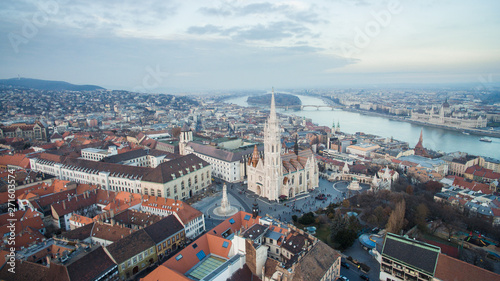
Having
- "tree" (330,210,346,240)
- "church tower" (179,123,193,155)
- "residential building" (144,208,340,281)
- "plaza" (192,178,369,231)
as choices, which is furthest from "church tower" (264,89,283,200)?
"church tower" (179,123,193,155)

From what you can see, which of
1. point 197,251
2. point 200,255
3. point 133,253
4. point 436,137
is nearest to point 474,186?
point 200,255

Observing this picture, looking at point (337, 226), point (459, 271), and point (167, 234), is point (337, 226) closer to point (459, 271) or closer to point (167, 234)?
point (459, 271)

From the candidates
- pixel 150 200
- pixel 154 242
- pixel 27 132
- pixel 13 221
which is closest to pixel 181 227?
pixel 154 242

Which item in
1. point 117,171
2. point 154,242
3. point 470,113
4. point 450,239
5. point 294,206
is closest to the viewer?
point 154,242

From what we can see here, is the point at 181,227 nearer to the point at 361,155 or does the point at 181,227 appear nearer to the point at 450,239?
the point at 450,239

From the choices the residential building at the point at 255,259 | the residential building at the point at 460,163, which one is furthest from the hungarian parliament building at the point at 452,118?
the residential building at the point at 255,259

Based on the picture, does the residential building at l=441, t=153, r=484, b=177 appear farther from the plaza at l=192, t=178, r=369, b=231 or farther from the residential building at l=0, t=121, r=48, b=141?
the residential building at l=0, t=121, r=48, b=141

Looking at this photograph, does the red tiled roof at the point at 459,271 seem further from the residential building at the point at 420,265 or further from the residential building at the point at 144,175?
the residential building at the point at 144,175
